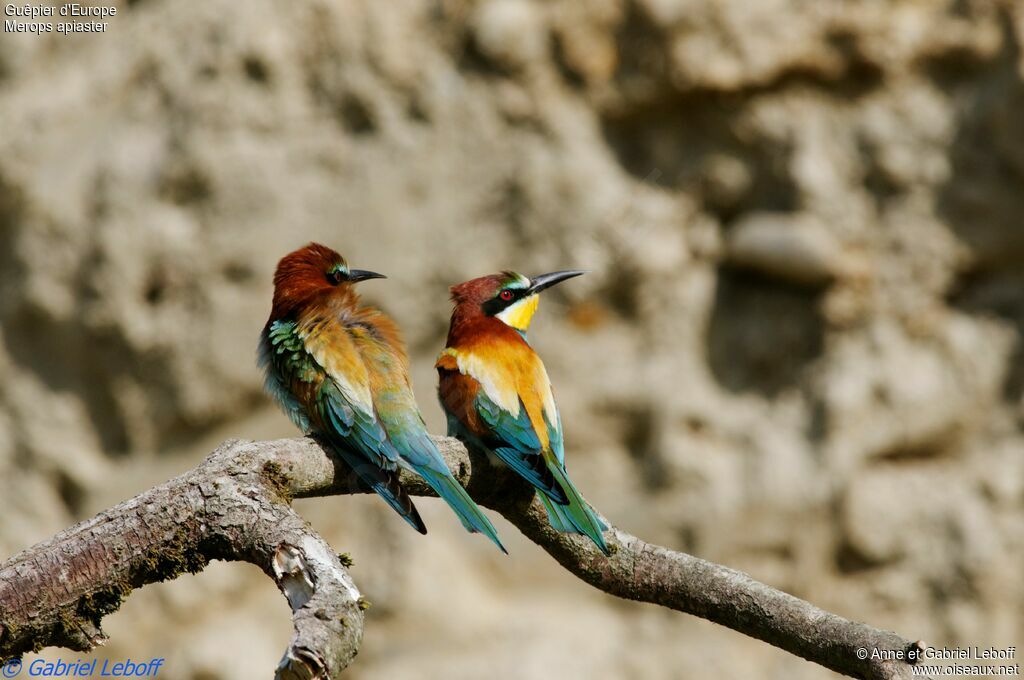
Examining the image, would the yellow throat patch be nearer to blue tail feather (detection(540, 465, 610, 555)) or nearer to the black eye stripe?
the black eye stripe

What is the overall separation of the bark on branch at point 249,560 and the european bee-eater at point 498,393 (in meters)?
0.41

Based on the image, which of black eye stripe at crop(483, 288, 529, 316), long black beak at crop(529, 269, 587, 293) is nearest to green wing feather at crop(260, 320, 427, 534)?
black eye stripe at crop(483, 288, 529, 316)

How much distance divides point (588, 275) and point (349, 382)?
1.89m

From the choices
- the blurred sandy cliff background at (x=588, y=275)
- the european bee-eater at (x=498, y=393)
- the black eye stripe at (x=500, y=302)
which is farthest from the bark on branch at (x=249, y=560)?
the blurred sandy cliff background at (x=588, y=275)

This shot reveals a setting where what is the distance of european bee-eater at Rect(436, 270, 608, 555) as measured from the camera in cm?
207

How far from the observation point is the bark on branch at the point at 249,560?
1382 millimetres

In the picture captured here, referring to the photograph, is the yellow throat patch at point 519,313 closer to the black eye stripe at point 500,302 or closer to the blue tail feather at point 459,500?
the black eye stripe at point 500,302

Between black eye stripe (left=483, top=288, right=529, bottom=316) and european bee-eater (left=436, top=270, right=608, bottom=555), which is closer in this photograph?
european bee-eater (left=436, top=270, right=608, bottom=555)

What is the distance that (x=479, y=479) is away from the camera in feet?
6.84

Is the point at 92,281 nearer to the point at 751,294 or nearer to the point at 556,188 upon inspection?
the point at 556,188

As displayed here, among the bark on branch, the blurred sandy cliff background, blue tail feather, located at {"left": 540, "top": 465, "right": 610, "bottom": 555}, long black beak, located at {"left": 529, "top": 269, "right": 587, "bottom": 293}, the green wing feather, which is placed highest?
the blurred sandy cliff background

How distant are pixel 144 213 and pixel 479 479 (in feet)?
8.02

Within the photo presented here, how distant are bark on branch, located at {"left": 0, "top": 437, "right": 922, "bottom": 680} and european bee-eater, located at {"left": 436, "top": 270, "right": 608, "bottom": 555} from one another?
409 millimetres

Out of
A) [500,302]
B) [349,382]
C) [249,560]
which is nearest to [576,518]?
[249,560]
